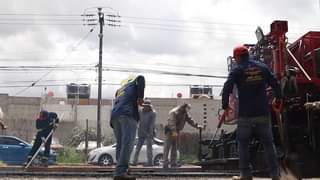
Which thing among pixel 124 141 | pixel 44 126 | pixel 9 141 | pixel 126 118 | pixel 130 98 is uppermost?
pixel 130 98

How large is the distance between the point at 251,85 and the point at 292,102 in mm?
2962

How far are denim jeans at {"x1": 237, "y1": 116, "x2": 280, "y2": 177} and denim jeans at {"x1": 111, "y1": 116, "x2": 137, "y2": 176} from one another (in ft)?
4.82

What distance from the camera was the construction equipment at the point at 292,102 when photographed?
976 cm

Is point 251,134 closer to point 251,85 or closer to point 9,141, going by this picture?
point 251,85

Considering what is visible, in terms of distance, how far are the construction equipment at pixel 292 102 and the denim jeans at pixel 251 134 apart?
1.69ft

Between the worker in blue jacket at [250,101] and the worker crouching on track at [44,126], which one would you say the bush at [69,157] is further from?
the worker in blue jacket at [250,101]

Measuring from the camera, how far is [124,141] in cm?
845

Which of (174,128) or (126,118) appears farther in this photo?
(174,128)

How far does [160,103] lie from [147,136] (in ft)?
136

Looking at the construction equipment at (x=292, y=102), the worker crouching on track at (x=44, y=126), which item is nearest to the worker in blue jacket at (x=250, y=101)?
the construction equipment at (x=292, y=102)

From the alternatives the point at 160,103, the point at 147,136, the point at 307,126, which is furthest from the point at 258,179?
the point at 160,103

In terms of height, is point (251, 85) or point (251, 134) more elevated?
point (251, 85)

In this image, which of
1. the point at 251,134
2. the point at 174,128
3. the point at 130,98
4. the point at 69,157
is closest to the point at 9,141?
the point at 69,157

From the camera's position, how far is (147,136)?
17891 mm
